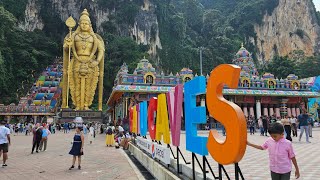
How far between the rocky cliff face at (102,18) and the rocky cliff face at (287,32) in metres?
25.0

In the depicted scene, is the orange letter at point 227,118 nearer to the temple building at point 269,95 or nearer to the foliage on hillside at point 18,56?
the temple building at point 269,95

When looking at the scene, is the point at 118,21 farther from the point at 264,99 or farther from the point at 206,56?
the point at 264,99

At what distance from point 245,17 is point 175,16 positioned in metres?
17.6

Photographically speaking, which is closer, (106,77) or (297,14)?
(106,77)

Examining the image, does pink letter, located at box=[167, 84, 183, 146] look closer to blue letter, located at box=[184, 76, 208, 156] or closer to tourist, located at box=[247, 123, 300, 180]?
blue letter, located at box=[184, 76, 208, 156]

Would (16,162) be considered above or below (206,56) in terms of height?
below

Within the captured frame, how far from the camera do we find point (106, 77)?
4881cm

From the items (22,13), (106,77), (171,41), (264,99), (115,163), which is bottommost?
(115,163)

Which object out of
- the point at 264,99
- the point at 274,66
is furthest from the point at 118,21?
the point at 264,99

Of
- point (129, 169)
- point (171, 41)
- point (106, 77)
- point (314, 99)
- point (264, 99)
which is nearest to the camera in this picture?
point (129, 169)

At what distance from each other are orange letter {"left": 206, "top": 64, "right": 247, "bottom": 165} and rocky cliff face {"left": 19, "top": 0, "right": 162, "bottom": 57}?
54397mm

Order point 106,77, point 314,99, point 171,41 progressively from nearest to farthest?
point 314,99, point 106,77, point 171,41

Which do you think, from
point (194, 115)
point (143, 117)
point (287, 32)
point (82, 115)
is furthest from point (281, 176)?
point (287, 32)

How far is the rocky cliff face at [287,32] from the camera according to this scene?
2606 inches
